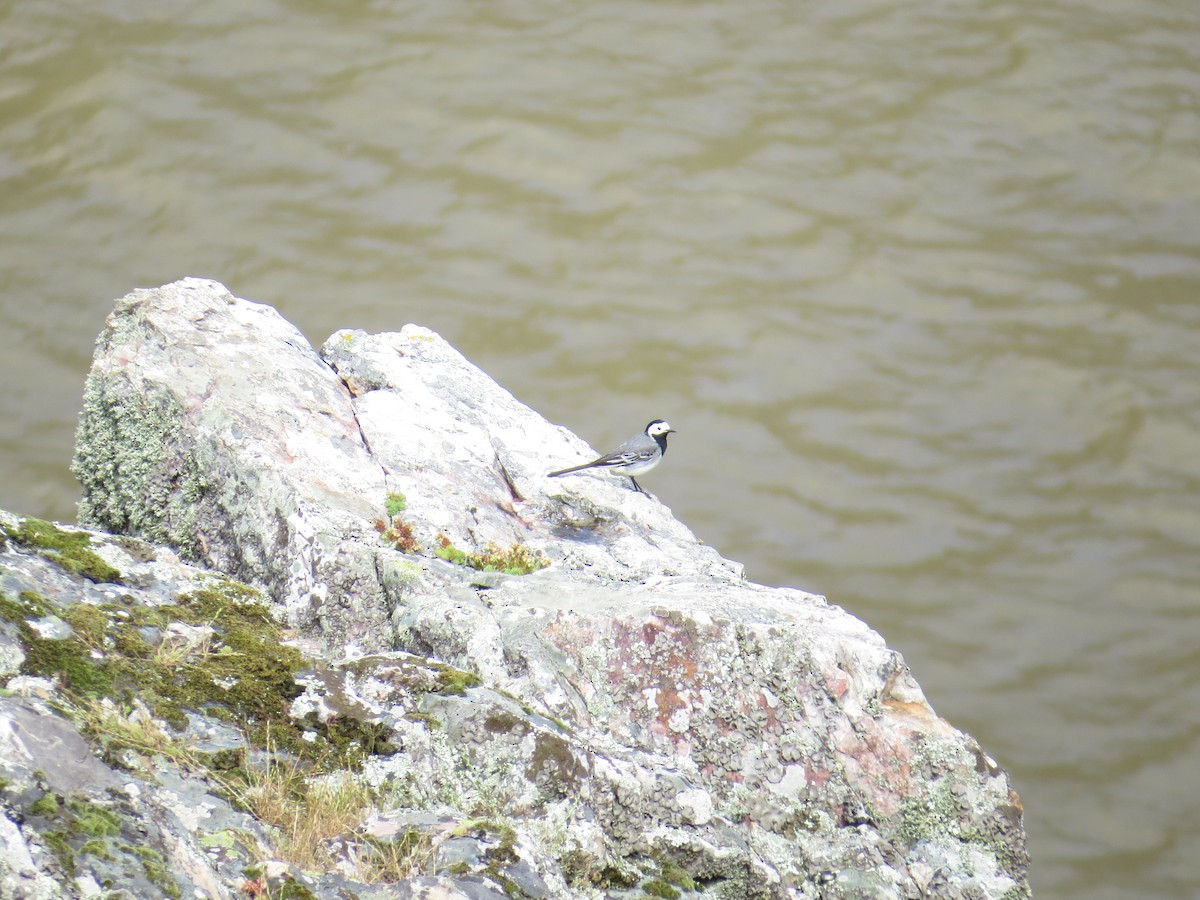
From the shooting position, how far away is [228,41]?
19078 millimetres

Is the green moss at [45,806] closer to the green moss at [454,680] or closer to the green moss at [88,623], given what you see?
the green moss at [88,623]

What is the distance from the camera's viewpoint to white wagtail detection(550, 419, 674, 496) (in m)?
9.00

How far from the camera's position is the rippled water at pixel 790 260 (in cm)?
1370

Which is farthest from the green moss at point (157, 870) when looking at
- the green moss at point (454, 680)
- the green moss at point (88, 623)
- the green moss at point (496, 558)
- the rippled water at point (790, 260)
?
the rippled water at point (790, 260)

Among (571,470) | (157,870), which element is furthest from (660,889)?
(571,470)

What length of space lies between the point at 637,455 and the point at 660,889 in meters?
5.69

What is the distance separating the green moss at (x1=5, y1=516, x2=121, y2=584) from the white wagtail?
3905 mm

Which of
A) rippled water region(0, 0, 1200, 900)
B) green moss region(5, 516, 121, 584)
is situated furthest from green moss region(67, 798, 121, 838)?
rippled water region(0, 0, 1200, 900)

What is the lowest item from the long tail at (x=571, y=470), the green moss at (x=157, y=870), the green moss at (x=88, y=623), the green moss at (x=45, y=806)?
the long tail at (x=571, y=470)

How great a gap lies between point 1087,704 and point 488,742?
33.7ft

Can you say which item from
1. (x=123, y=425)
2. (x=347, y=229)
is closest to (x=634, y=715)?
(x=123, y=425)

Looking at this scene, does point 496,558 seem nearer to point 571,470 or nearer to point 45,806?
point 571,470

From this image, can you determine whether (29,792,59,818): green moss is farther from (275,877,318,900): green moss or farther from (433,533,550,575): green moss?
(433,533,550,575): green moss

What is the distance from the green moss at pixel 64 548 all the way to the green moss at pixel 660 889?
121 inches
